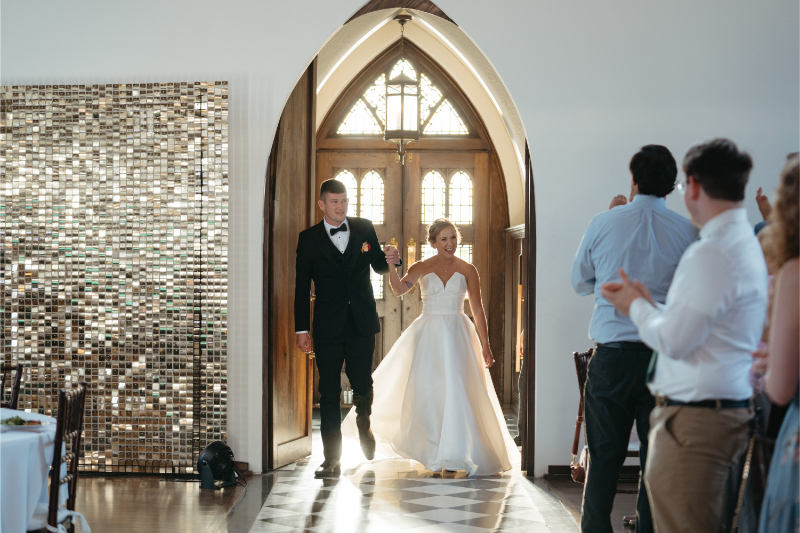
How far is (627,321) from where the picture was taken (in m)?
2.66

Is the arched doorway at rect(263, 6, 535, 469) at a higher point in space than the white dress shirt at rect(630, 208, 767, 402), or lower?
higher

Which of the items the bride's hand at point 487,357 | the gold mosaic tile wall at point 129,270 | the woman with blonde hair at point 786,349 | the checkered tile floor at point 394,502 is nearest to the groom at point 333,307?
the checkered tile floor at point 394,502

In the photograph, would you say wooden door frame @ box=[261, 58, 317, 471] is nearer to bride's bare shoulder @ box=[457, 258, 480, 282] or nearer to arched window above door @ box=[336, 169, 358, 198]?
bride's bare shoulder @ box=[457, 258, 480, 282]

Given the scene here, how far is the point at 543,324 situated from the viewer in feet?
14.7

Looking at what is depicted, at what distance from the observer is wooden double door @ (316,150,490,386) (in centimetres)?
739

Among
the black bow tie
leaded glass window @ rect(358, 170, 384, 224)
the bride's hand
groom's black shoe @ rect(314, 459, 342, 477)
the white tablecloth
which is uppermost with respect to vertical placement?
leaded glass window @ rect(358, 170, 384, 224)

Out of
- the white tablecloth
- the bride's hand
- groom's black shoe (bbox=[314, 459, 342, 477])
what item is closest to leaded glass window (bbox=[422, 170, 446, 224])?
the bride's hand

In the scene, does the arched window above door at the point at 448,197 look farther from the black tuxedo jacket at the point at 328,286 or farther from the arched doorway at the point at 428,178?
the black tuxedo jacket at the point at 328,286

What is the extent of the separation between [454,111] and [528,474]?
13.5 feet

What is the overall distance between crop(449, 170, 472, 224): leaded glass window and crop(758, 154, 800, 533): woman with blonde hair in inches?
228

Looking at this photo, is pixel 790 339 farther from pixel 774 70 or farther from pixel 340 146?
pixel 340 146

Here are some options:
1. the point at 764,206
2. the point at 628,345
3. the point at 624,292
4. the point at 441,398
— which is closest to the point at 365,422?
the point at 441,398

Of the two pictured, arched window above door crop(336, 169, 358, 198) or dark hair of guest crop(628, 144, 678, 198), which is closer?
dark hair of guest crop(628, 144, 678, 198)

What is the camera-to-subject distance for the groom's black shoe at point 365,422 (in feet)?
15.3
